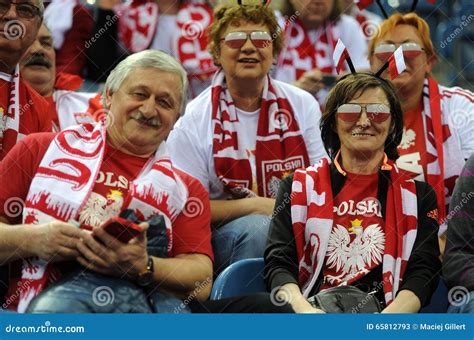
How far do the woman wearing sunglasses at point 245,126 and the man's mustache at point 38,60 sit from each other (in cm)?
57

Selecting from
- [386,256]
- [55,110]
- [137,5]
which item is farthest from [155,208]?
[137,5]

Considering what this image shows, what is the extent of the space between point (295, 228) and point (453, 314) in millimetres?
513

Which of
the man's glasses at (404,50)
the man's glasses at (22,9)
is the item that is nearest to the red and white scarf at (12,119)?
the man's glasses at (22,9)

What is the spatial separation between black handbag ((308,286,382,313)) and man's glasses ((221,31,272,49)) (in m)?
1.17

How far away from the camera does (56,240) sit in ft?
8.61

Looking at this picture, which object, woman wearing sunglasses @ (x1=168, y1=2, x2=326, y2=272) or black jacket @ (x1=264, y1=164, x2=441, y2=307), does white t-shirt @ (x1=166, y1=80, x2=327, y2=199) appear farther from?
black jacket @ (x1=264, y1=164, x2=441, y2=307)

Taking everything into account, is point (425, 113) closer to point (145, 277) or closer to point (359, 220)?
point (359, 220)

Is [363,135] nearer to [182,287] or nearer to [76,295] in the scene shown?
[182,287]

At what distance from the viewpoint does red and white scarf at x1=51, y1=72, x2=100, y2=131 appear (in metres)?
3.88

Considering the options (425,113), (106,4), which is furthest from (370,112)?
(106,4)

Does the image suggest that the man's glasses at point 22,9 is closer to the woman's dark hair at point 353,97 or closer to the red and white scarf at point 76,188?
the red and white scarf at point 76,188

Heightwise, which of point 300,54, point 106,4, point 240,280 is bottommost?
point 240,280

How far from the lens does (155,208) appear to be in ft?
9.32

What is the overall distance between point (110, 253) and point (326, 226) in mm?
683
